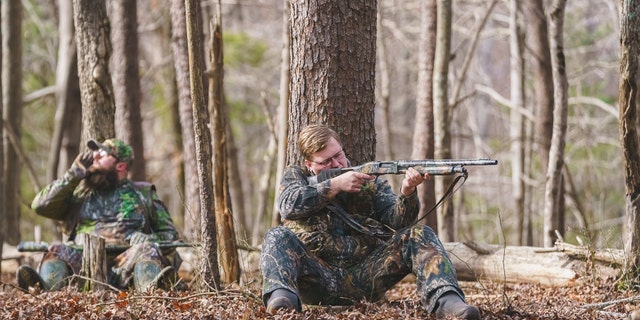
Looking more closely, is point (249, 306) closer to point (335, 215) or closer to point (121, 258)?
point (335, 215)

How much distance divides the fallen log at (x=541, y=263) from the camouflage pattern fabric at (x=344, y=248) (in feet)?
4.43

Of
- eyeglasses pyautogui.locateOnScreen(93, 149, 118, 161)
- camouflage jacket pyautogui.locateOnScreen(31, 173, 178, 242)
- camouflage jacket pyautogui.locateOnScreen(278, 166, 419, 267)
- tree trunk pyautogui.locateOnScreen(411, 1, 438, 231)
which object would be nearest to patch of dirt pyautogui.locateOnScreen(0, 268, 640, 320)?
camouflage jacket pyautogui.locateOnScreen(278, 166, 419, 267)

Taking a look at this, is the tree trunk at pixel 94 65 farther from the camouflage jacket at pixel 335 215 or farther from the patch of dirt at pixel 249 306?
the camouflage jacket at pixel 335 215

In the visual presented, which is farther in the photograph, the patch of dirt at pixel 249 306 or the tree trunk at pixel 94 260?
the tree trunk at pixel 94 260

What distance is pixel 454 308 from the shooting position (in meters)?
5.62

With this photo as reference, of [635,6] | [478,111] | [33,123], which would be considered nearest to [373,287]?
[635,6]

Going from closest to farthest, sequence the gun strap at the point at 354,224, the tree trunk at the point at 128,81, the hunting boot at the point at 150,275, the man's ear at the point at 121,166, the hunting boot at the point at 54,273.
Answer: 1. the gun strap at the point at 354,224
2. the hunting boot at the point at 150,275
3. the hunting boot at the point at 54,273
4. the man's ear at the point at 121,166
5. the tree trunk at the point at 128,81

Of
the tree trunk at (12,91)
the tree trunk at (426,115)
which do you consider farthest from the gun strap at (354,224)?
the tree trunk at (12,91)

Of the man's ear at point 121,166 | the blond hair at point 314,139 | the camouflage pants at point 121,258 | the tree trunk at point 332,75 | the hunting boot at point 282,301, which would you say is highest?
the tree trunk at point 332,75

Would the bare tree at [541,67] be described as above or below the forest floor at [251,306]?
above

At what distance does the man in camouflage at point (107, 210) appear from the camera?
27.2 ft

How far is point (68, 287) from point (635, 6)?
530 centimetres

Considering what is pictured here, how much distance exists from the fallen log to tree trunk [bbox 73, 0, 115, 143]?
4.02m

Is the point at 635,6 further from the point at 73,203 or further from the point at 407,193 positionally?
the point at 73,203
